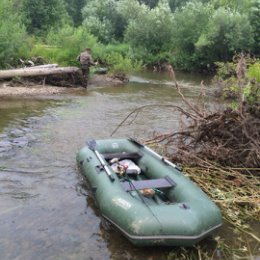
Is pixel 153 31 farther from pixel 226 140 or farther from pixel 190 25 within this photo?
pixel 226 140

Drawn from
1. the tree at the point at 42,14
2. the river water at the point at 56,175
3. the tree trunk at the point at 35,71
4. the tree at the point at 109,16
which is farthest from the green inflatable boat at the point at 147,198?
the tree at the point at 109,16

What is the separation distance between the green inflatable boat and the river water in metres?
0.39

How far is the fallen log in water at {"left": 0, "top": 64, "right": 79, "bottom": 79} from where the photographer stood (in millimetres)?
15367

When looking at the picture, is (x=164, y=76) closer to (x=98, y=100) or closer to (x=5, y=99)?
(x=98, y=100)

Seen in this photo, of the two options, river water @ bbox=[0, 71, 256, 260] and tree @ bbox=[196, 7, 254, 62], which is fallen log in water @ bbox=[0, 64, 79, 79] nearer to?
river water @ bbox=[0, 71, 256, 260]

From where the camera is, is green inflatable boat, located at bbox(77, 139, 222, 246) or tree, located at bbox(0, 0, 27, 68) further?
tree, located at bbox(0, 0, 27, 68)

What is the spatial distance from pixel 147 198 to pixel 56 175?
2317 millimetres

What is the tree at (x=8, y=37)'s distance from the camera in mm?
15935

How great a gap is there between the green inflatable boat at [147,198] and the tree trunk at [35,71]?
8579 millimetres

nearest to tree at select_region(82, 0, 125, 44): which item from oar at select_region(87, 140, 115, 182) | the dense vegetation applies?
the dense vegetation

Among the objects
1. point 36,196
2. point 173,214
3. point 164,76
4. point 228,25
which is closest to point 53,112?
point 36,196

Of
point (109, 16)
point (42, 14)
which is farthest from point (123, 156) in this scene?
point (109, 16)

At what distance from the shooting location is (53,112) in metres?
12.7

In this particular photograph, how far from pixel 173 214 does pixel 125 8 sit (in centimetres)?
3252
